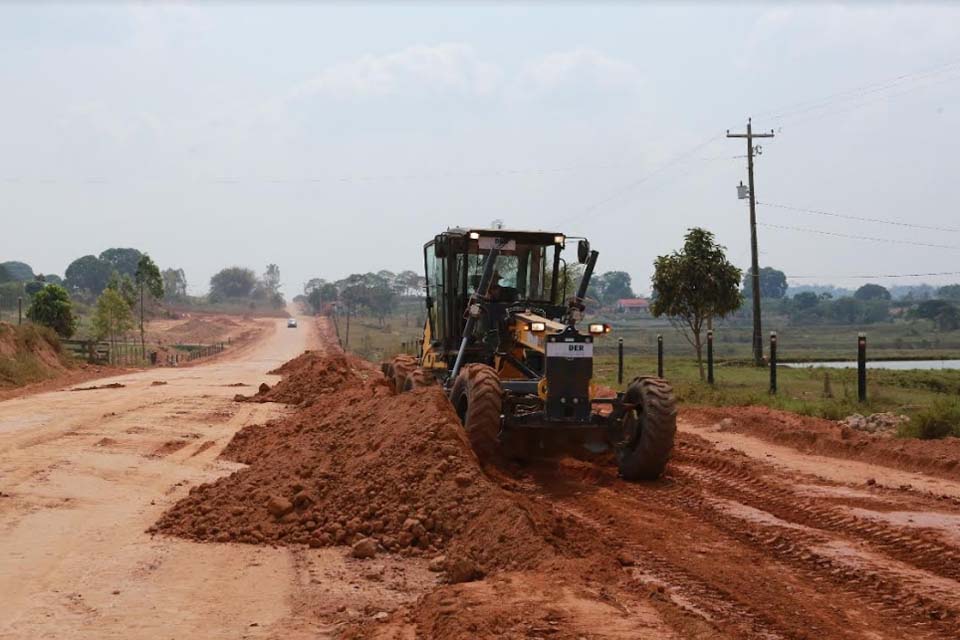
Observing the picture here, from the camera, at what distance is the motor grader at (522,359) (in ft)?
35.8

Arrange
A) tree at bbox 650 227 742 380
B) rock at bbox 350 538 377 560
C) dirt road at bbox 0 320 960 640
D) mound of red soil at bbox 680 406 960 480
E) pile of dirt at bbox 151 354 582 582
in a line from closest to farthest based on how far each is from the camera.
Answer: dirt road at bbox 0 320 960 640
pile of dirt at bbox 151 354 582 582
rock at bbox 350 538 377 560
mound of red soil at bbox 680 406 960 480
tree at bbox 650 227 742 380

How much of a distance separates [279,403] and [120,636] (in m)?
16.1

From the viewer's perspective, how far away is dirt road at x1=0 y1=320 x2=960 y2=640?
235 inches

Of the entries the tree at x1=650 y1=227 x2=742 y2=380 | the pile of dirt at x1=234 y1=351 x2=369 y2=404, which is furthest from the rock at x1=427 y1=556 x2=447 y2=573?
the tree at x1=650 y1=227 x2=742 y2=380

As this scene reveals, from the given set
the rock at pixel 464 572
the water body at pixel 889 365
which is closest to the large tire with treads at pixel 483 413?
the rock at pixel 464 572

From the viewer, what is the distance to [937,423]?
14039mm

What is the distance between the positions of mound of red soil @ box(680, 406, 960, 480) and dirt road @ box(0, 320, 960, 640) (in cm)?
8

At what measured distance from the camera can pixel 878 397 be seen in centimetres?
1894

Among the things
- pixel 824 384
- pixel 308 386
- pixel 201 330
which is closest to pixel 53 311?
pixel 308 386

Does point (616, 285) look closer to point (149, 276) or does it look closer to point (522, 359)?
point (149, 276)

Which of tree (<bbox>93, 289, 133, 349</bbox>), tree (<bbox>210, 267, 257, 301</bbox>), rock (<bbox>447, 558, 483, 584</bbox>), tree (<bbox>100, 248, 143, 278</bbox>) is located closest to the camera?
rock (<bbox>447, 558, 483, 584</bbox>)

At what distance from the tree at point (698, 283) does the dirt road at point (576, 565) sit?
15.7 m

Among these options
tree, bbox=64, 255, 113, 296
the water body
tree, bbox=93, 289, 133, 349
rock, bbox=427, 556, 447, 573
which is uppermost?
tree, bbox=64, 255, 113, 296

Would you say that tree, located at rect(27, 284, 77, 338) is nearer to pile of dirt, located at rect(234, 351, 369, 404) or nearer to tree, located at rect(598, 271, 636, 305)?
pile of dirt, located at rect(234, 351, 369, 404)
